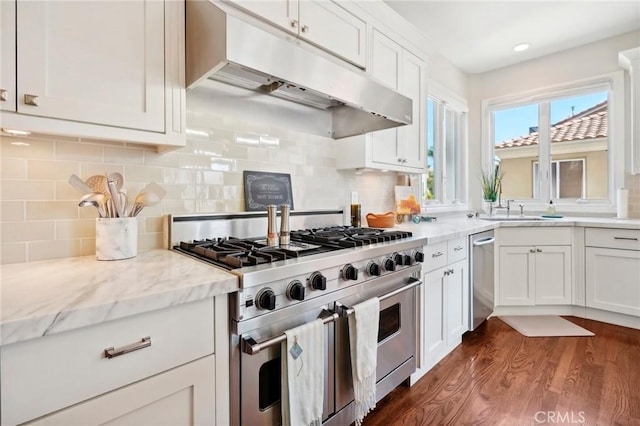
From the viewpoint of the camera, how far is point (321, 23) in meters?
1.63

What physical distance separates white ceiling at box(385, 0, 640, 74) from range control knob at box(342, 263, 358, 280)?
2183mm

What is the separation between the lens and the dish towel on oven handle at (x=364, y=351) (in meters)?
1.34

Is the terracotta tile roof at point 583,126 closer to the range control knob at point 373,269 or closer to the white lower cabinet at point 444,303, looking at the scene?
the white lower cabinet at point 444,303

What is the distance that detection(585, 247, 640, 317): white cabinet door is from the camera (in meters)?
2.58

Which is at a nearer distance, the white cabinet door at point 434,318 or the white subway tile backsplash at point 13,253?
the white subway tile backsplash at point 13,253

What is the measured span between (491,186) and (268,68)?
337 cm

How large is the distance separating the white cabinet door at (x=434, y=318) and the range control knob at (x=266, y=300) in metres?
1.15

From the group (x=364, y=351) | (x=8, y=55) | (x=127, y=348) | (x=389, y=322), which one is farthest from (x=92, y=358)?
(x=389, y=322)

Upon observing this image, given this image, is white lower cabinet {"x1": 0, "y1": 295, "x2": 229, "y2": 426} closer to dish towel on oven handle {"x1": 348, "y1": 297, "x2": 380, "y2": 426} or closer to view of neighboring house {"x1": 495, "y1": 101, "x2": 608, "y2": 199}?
dish towel on oven handle {"x1": 348, "y1": 297, "x2": 380, "y2": 426}

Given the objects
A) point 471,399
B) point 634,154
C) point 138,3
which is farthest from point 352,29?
point 634,154

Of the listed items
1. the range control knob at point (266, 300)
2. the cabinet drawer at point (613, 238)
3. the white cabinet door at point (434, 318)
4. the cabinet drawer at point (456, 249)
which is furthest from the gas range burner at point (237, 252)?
the cabinet drawer at point (613, 238)

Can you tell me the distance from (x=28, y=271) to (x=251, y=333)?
75cm

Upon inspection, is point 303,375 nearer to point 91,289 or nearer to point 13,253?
point 91,289

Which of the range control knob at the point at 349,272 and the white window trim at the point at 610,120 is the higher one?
the white window trim at the point at 610,120
